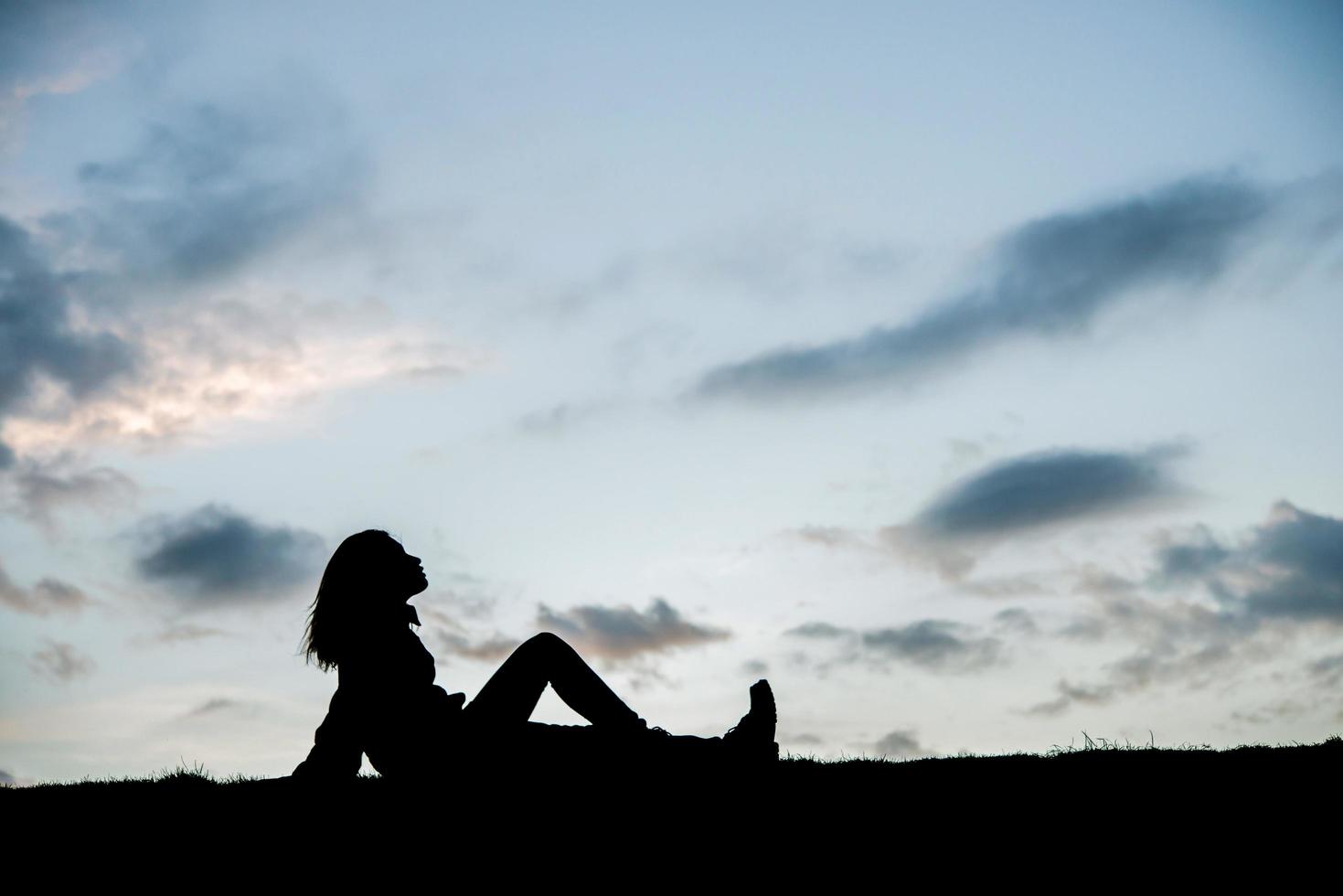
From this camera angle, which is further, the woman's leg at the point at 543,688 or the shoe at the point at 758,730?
the woman's leg at the point at 543,688

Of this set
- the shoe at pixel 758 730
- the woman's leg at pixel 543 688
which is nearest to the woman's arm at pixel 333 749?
the woman's leg at pixel 543 688

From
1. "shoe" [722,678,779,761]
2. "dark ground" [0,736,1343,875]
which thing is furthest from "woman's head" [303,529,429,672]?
"shoe" [722,678,779,761]

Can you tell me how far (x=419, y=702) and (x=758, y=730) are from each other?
8.20ft

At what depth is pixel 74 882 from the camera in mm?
7617

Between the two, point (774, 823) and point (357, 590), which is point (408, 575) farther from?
point (774, 823)

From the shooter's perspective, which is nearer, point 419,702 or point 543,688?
point 419,702

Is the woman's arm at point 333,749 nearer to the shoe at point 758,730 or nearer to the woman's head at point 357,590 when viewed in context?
the woman's head at point 357,590

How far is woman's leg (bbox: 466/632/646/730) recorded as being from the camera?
8.44 m

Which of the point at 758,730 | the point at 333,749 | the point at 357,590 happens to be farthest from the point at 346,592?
the point at 758,730

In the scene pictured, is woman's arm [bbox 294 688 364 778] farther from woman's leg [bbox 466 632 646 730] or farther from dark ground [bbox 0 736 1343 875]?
woman's leg [bbox 466 632 646 730]

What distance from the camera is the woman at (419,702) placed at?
26.9ft

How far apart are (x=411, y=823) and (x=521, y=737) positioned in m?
0.98

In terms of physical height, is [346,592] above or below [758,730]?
above

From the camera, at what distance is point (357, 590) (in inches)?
332
